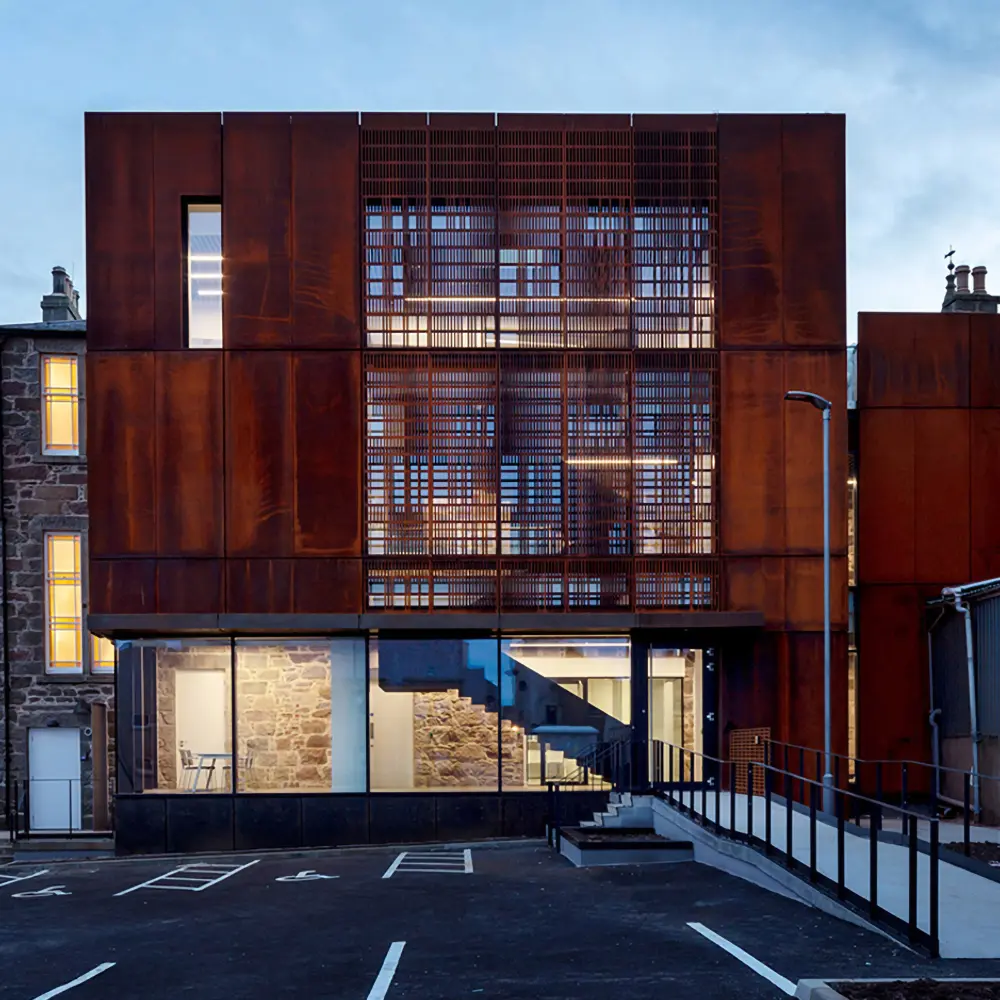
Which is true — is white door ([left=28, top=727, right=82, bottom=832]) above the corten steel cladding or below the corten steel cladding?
below

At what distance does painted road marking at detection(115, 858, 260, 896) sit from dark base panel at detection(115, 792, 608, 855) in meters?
2.32

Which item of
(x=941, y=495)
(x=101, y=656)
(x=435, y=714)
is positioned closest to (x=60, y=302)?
(x=101, y=656)

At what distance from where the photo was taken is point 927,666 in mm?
22375

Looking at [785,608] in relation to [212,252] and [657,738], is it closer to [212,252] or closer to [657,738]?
[657,738]

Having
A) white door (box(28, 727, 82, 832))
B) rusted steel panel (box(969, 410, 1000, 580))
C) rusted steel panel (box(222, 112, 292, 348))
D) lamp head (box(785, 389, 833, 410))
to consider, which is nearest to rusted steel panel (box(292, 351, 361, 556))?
rusted steel panel (box(222, 112, 292, 348))

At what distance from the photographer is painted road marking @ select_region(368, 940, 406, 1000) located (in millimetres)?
8445

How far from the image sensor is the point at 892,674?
22453 mm

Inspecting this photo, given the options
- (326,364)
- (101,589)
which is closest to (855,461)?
(326,364)

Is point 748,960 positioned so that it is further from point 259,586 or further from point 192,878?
point 259,586

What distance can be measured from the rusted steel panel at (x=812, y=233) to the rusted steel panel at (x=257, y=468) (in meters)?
9.15

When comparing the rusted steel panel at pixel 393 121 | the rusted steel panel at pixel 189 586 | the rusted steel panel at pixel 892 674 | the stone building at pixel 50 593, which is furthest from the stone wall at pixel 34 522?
the rusted steel panel at pixel 892 674

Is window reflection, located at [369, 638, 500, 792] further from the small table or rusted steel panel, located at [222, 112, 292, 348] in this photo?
rusted steel panel, located at [222, 112, 292, 348]

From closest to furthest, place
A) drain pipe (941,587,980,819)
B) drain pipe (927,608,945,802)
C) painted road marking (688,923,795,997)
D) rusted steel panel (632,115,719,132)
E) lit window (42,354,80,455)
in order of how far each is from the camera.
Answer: painted road marking (688,923,795,997), rusted steel panel (632,115,719,132), drain pipe (941,587,980,819), drain pipe (927,608,945,802), lit window (42,354,80,455)

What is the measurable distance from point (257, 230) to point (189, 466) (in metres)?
4.37
